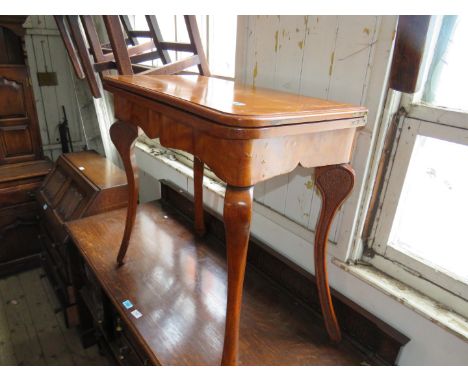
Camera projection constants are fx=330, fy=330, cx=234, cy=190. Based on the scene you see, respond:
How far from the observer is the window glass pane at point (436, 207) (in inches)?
31.8

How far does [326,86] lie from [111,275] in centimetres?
95

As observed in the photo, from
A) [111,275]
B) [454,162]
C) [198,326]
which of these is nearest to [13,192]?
[111,275]

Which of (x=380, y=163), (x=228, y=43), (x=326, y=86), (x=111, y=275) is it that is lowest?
(x=111, y=275)

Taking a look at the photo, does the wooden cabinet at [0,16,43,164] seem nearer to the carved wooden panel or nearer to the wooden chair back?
the carved wooden panel

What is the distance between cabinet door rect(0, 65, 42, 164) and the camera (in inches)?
83.3

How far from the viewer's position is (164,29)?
2.09 m

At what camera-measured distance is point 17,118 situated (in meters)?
2.21

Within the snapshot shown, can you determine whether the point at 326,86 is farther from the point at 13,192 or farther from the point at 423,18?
the point at 13,192

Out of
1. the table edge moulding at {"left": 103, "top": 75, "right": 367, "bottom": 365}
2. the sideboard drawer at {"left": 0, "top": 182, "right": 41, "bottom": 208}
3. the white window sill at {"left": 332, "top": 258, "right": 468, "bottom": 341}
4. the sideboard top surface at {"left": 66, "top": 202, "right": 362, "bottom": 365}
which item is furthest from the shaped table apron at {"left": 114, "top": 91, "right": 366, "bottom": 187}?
the sideboard drawer at {"left": 0, "top": 182, "right": 41, "bottom": 208}

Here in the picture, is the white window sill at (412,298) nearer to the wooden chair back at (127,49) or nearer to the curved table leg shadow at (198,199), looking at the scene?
the curved table leg shadow at (198,199)

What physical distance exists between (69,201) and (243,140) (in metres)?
1.53

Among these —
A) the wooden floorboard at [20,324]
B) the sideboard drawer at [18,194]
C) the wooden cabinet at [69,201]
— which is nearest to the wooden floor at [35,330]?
the wooden floorboard at [20,324]

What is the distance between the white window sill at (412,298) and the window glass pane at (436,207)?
0.09 metres

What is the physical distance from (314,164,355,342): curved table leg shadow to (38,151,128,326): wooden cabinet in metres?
1.19
